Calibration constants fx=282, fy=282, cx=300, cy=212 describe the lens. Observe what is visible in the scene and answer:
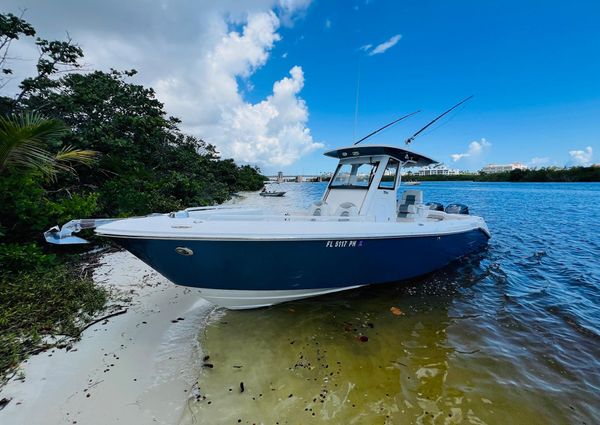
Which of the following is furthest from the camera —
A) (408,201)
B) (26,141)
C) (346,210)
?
(408,201)

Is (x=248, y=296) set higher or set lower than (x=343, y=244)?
lower

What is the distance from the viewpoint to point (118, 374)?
10.8 ft

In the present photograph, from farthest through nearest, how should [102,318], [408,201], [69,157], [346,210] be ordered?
[408,201] < [69,157] < [346,210] < [102,318]

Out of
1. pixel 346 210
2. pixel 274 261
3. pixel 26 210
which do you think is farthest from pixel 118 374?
pixel 346 210

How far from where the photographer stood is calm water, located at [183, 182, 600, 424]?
10.1ft

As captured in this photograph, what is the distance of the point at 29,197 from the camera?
5332 millimetres

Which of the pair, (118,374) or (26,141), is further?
(26,141)

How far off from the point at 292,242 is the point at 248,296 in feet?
3.97

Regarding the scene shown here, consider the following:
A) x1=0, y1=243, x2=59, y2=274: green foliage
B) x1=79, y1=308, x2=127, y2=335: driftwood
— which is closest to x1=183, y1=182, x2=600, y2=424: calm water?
x1=79, y1=308, x2=127, y2=335: driftwood

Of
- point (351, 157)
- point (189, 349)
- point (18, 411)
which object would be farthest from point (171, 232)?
point (351, 157)

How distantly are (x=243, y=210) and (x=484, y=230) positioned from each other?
23.1 ft

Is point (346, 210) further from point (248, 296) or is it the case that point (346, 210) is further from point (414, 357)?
point (414, 357)

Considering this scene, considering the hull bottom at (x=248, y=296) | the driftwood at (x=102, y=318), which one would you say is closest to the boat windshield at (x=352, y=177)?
the hull bottom at (x=248, y=296)

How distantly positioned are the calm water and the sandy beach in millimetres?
295
